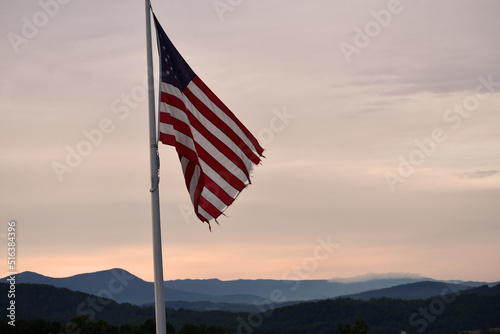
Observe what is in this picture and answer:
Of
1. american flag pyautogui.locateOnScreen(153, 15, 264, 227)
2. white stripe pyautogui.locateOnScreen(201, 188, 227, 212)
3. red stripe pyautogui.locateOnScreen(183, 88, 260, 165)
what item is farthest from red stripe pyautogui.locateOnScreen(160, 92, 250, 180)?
white stripe pyautogui.locateOnScreen(201, 188, 227, 212)

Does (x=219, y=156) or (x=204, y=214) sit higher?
(x=219, y=156)

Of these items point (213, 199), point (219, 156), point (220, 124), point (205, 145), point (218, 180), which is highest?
point (220, 124)

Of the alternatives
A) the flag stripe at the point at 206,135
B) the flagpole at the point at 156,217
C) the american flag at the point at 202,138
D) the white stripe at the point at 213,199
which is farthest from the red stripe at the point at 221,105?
the white stripe at the point at 213,199

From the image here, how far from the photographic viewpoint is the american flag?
16547mm

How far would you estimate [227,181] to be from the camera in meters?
17.5

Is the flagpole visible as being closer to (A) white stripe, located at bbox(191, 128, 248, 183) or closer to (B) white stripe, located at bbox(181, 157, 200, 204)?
(B) white stripe, located at bbox(181, 157, 200, 204)

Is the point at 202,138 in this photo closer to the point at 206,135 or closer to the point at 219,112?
the point at 206,135

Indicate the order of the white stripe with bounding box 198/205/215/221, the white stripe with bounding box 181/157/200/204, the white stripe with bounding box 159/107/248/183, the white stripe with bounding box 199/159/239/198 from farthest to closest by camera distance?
the white stripe with bounding box 199/159/239/198
the white stripe with bounding box 198/205/215/221
the white stripe with bounding box 181/157/200/204
the white stripe with bounding box 159/107/248/183

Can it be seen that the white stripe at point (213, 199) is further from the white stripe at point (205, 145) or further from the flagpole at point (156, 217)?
the flagpole at point (156, 217)

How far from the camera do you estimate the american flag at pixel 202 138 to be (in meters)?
16.5

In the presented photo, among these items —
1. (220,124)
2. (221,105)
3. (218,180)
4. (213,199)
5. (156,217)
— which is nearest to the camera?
(156,217)

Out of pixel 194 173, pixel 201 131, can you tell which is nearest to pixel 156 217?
pixel 194 173

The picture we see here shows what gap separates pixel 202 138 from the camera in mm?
17344

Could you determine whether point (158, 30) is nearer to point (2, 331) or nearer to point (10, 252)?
point (10, 252)
